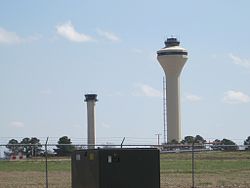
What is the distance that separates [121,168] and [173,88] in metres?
123

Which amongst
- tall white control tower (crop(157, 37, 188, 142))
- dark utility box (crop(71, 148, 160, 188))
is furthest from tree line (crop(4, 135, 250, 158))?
tall white control tower (crop(157, 37, 188, 142))

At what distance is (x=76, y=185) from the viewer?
11.5 m

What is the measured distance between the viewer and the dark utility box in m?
10.3

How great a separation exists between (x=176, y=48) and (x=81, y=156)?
5056 inches

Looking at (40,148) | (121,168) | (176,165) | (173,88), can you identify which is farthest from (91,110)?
(121,168)

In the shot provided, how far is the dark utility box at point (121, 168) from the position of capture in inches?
407

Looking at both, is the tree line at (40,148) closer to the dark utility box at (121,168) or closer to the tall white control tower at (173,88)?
the dark utility box at (121,168)

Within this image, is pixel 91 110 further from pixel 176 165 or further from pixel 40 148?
pixel 40 148

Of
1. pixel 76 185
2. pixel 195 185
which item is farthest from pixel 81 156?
pixel 195 185

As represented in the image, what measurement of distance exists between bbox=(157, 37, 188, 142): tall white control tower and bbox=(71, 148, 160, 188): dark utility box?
121967mm

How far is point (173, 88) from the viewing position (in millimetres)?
133000

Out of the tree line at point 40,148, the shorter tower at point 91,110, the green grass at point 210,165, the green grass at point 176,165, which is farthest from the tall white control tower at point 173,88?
the tree line at point 40,148

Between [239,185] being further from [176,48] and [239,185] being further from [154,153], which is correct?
[176,48]

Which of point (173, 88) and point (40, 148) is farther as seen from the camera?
point (173, 88)
